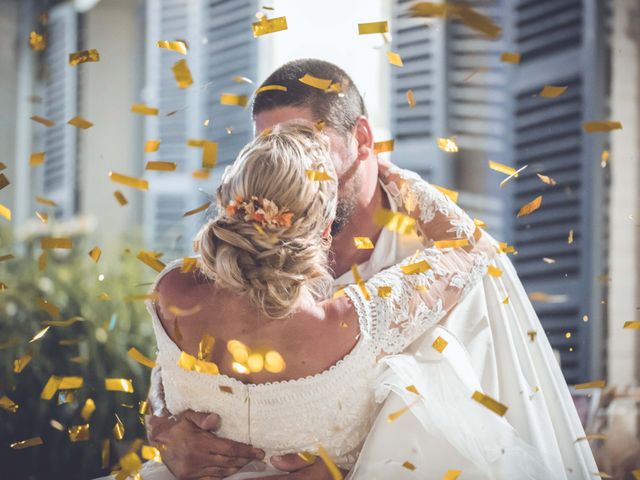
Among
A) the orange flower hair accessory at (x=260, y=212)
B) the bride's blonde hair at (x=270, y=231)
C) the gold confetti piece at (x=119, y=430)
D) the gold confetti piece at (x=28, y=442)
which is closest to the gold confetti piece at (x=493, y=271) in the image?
the bride's blonde hair at (x=270, y=231)

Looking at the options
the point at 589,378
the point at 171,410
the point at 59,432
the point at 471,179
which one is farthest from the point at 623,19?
the point at 59,432

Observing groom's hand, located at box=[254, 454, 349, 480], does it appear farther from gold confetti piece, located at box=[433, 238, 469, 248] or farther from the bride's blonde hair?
gold confetti piece, located at box=[433, 238, 469, 248]

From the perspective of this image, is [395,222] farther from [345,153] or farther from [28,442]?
[28,442]

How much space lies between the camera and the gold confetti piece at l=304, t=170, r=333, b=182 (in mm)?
1834

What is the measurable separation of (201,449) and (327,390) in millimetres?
304

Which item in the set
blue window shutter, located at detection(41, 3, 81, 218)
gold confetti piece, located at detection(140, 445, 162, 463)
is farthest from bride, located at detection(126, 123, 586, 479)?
blue window shutter, located at detection(41, 3, 81, 218)

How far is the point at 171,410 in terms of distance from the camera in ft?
6.47

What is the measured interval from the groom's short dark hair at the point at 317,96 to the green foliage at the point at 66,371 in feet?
5.29

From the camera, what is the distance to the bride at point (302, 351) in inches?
69.3

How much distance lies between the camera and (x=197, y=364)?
180 centimetres

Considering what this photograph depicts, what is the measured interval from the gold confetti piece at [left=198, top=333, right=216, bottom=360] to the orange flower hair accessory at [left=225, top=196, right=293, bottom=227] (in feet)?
0.83

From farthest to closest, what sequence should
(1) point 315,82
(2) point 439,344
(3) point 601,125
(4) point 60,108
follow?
(4) point 60,108
(1) point 315,82
(3) point 601,125
(2) point 439,344

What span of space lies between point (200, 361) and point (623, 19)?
8.66ft

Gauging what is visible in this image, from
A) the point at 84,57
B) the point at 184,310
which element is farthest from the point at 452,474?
the point at 84,57
